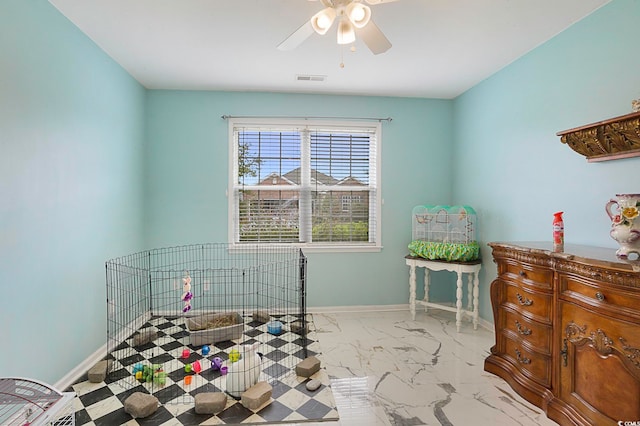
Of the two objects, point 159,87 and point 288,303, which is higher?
point 159,87

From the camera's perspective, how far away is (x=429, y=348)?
2863 mm

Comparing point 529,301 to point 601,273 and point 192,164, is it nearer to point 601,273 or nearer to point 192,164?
point 601,273

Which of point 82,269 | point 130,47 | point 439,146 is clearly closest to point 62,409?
point 82,269

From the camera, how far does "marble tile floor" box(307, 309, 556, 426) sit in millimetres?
1950

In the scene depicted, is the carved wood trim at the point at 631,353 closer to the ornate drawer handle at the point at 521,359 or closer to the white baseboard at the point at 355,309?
the ornate drawer handle at the point at 521,359

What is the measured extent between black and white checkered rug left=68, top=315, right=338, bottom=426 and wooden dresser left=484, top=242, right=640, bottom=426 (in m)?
1.30

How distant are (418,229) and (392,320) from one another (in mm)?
1059

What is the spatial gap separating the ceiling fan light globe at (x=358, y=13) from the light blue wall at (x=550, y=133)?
1.70 m

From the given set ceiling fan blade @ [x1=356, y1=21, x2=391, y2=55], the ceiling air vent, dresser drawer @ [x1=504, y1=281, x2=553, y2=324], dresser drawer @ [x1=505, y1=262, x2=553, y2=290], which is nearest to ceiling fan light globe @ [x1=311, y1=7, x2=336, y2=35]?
ceiling fan blade @ [x1=356, y1=21, x2=391, y2=55]

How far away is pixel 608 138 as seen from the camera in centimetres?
195

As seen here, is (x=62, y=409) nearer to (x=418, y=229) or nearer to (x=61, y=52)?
(x=61, y=52)

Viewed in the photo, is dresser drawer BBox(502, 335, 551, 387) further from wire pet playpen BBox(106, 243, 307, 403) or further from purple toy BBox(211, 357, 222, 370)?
purple toy BBox(211, 357, 222, 370)

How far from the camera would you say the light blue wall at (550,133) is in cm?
205

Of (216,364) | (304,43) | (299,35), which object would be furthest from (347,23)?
(216,364)
